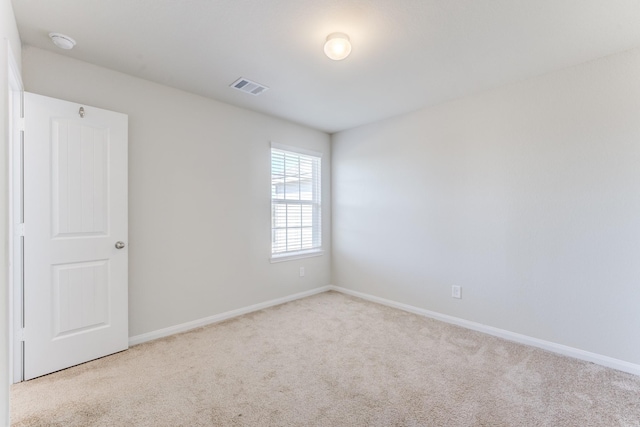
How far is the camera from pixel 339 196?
446 centimetres

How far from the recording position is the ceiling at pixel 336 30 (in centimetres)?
182

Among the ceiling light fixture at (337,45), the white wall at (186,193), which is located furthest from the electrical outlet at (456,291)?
the ceiling light fixture at (337,45)

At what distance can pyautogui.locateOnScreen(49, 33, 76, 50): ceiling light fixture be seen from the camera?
2.08 m

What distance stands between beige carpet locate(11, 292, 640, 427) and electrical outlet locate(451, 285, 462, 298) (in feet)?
1.41

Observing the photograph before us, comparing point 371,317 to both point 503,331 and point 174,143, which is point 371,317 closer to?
point 503,331

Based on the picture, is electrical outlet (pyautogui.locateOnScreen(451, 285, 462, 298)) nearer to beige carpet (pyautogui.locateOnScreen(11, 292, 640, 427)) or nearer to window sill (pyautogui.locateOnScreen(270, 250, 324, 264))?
beige carpet (pyautogui.locateOnScreen(11, 292, 640, 427))

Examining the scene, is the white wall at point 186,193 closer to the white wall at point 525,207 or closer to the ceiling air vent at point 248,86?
the ceiling air vent at point 248,86

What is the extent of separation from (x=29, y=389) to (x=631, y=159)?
4.67m

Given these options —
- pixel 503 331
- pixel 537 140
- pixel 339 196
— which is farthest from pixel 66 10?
pixel 503 331

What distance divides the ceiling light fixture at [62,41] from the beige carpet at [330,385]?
243cm

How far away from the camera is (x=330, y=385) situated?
81.2 inches

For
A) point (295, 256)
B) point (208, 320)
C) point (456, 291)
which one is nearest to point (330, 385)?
point (208, 320)

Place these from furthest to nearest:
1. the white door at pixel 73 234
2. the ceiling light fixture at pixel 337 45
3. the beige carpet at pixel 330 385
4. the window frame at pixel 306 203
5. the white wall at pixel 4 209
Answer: the window frame at pixel 306 203, the white door at pixel 73 234, the ceiling light fixture at pixel 337 45, the beige carpet at pixel 330 385, the white wall at pixel 4 209

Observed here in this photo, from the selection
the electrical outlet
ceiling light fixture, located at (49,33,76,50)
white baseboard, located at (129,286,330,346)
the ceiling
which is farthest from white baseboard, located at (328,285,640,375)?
ceiling light fixture, located at (49,33,76,50)
